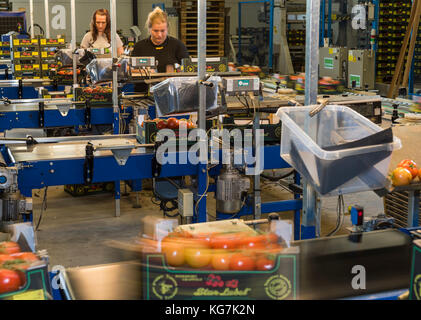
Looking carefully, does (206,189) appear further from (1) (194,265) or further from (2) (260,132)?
(1) (194,265)

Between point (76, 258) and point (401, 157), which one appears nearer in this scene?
point (401, 157)

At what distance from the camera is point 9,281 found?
1.78m

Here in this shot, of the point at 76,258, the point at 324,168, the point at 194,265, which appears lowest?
the point at 76,258

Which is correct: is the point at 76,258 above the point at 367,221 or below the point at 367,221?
below

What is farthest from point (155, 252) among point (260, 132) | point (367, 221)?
point (260, 132)

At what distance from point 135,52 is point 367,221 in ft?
14.5

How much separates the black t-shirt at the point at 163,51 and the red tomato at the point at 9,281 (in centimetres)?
509

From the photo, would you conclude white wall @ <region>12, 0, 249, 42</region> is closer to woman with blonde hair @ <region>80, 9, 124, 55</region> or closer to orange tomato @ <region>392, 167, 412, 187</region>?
woman with blonde hair @ <region>80, 9, 124, 55</region>

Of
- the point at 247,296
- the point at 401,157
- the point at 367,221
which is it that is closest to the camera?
the point at 247,296

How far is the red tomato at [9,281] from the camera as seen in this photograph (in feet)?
5.82

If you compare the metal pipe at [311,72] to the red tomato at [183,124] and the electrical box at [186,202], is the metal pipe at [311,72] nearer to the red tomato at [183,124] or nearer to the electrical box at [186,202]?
the electrical box at [186,202]

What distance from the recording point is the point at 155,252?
6.20 feet

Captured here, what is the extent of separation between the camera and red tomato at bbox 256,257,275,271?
6.19ft

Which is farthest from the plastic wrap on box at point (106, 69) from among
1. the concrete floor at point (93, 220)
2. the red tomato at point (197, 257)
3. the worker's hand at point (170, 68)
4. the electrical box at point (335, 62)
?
the electrical box at point (335, 62)
